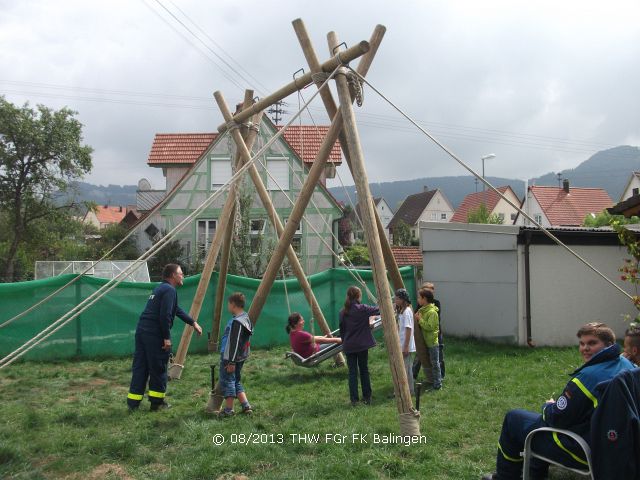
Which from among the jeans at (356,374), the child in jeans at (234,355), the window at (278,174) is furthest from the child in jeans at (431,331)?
the window at (278,174)

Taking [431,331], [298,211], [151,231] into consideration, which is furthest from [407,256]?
[298,211]

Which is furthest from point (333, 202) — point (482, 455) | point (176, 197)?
point (482, 455)

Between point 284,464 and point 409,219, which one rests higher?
point 409,219

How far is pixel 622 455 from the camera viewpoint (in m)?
2.96

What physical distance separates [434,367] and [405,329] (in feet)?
2.67

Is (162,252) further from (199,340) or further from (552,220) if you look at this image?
(552,220)

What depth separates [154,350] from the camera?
6.21 meters

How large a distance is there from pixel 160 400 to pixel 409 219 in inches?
2855

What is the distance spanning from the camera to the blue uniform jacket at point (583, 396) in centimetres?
327

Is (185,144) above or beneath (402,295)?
above

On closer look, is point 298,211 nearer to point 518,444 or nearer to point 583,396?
point 518,444

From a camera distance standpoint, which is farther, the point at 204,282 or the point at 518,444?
the point at 204,282

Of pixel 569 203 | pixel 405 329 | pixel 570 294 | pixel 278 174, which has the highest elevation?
pixel 569 203

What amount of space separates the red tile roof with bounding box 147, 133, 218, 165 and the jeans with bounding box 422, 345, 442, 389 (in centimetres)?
1940
